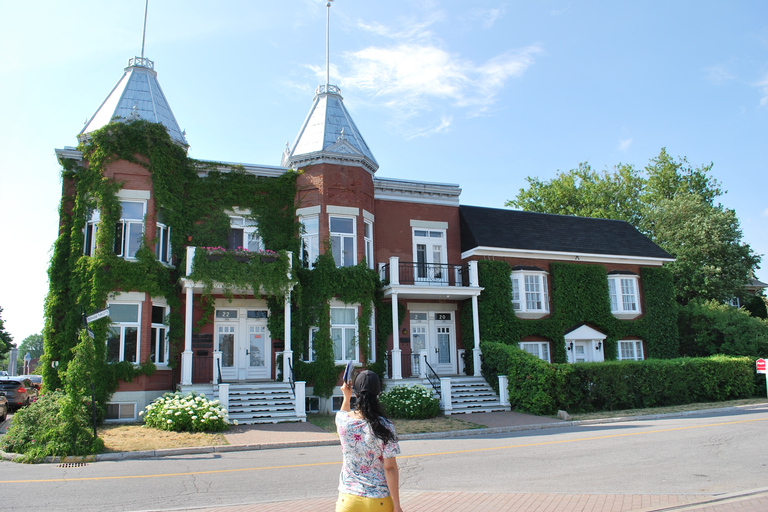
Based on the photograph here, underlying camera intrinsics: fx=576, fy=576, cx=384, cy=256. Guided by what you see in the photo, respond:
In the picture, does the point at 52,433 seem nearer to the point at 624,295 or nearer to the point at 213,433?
the point at 213,433

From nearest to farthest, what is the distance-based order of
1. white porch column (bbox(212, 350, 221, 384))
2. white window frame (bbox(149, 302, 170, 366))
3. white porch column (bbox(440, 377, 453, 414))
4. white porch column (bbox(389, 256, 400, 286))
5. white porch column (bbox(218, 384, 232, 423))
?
white porch column (bbox(218, 384, 232, 423)), white porch column (bbox(212, 350, 221, 384)), white porch column (bbox(440, 377, 453, 414)), white window frame (bbox(149, 302, 170, 366)), white porch column (bbox(389, 256, 400, 286))

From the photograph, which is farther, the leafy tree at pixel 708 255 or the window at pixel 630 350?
the leafy tree at pixel 708 255

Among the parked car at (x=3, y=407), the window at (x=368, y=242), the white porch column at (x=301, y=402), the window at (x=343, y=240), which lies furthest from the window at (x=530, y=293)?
the parked car at (x=3, y=407)

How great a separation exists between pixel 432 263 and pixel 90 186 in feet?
43.1

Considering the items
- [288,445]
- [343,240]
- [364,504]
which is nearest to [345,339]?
[343,240]

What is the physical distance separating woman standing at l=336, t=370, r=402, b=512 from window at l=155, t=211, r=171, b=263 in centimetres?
1788

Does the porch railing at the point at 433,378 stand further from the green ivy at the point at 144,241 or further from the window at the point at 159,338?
the window at the point at 159,338

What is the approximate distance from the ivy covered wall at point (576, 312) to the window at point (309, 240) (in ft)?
23.1

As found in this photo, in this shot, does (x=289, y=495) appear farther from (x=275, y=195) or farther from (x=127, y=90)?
(x=127, y=90)

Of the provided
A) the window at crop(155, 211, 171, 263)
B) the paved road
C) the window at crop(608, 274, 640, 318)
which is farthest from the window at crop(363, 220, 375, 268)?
the window at crop(608, 274, 640, 318)

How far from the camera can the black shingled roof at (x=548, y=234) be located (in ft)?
83.8

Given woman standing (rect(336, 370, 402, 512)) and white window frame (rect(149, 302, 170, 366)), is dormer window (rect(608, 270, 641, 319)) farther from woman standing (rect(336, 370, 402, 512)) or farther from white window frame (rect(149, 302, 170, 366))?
woman standing (rect(336, 370, 402, 512))

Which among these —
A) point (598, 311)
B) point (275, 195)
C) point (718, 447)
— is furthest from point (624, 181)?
point (718, 447)

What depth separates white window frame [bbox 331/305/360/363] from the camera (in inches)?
841
